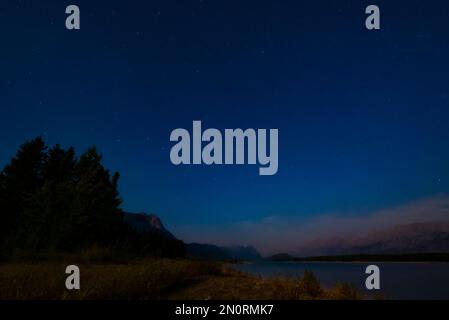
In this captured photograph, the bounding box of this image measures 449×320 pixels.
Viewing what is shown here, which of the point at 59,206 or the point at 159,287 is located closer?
the point at 159,287

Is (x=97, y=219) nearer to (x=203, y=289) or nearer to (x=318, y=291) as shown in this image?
(x=203, y=289)

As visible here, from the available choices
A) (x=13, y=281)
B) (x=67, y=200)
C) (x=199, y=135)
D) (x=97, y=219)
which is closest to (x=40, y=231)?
(x=67, y=200)

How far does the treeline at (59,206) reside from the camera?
63.3 ft

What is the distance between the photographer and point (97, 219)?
24.0m

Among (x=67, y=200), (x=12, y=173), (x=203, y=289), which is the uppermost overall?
(x=12, y=173)

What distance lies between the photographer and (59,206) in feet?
67.4

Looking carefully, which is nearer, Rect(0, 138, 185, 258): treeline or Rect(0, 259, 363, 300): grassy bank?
Rect(0, 259, 363, 300): grassy bank

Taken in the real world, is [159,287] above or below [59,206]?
below

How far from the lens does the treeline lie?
759 inches

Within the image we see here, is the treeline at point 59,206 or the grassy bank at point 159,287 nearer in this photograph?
the grassy bank at point 159,287
